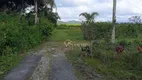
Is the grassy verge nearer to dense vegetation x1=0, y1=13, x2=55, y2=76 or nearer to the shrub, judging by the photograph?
dense vegetation x1=0, y1=13, x2=55, y2=76

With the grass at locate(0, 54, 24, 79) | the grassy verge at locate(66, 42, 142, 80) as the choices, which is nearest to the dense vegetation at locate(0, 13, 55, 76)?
the grass at locate(0, 54, 24, 79)

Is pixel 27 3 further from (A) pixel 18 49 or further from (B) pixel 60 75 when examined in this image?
(B) pixel 60 75

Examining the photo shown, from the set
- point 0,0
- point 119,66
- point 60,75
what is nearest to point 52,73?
point 60,75

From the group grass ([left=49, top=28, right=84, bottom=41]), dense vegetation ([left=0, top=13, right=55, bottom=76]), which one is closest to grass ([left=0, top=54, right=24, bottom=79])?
dense vegetation ([left=0, top=13, right=55, bottom=76])

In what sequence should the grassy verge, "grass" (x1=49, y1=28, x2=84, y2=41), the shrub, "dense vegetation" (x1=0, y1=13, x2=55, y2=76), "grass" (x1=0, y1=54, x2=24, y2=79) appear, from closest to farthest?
the grassy verge → "grass" (x1=0, y1=54, x2=24, y2=79) → "dense vegetation" (x1=0, y1=13, x2=55, y2=76) → the shrub → "grass" (x1=49, y1=28, x2=84, y2=41)

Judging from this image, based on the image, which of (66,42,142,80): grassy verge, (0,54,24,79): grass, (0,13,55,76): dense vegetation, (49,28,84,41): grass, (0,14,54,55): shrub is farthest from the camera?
(49,28,84,41): grass

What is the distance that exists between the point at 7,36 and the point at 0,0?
12948 millimetres

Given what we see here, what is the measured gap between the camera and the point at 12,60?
39.2 ft

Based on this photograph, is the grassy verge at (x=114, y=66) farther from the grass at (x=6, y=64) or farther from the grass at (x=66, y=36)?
the grass at (x=66, y=36)

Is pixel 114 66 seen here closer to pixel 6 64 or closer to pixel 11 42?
pixel 6 64

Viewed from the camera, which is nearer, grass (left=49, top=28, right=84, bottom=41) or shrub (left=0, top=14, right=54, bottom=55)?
shrub (left=0, top=14, right=54, bottom=55)

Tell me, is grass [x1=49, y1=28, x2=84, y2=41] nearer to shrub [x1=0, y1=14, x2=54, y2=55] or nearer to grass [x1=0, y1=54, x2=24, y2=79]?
shrub [x1=0, y1=14, x2=54, y2=55]

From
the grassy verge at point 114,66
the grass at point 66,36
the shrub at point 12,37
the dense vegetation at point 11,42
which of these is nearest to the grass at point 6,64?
the dense vegetation at point 11,42

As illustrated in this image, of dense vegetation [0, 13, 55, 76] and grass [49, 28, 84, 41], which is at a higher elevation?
dense vegetation [0, 13, 55, 76]
